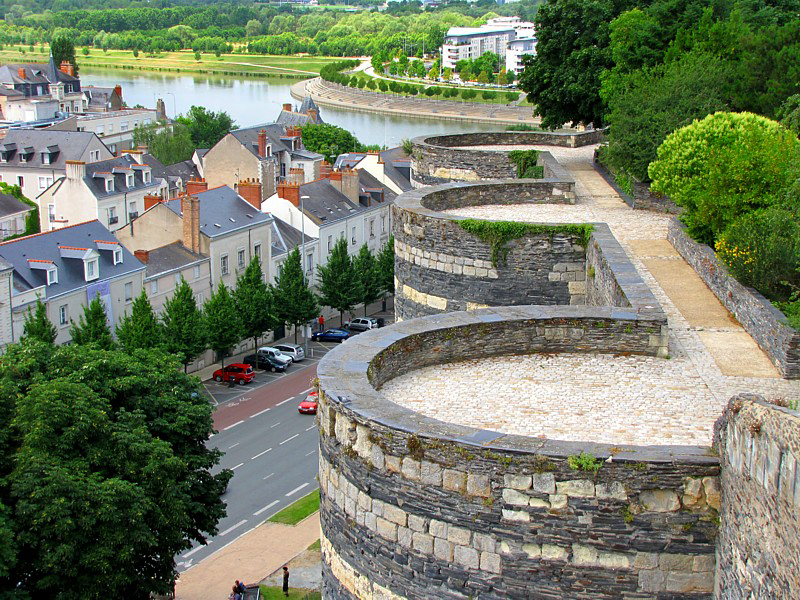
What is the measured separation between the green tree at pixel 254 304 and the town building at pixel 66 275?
439 centimetres

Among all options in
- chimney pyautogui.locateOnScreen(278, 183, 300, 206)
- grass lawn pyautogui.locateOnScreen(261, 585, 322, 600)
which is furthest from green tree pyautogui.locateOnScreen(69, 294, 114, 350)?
chimney pyautogui.locateOnScreen(278, 183, 300, 206)

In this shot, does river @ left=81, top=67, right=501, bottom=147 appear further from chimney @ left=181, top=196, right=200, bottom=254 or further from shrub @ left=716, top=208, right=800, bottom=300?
shrub @ left=716, top=208, right=800, bottom=300

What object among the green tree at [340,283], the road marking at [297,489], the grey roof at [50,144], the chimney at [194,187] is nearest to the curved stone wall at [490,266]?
the road marking at [297,489]

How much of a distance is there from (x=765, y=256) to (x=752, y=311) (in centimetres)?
147

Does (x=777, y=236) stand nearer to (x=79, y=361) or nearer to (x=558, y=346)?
(x=558, y=346)

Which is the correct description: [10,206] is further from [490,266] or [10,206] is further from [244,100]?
[244,100]

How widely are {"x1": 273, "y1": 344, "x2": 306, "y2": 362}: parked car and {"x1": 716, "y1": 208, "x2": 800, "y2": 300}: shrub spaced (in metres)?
35.1

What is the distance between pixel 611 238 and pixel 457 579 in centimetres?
900

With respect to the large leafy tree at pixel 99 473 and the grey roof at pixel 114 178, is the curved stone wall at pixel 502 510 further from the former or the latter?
the grey roof at pixel 114 178

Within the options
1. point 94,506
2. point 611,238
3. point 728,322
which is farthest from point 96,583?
point 728,322

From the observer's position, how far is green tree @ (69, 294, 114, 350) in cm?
4081

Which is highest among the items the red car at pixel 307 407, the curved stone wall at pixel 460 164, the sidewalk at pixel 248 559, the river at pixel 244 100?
the curved stone wall at pixel 460 164

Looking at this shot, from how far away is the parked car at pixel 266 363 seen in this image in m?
49.8

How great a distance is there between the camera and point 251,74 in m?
188
